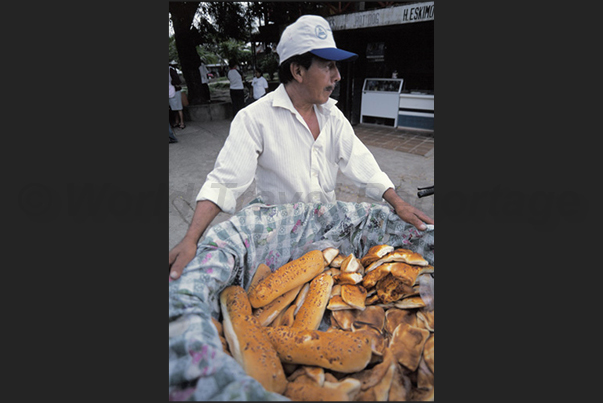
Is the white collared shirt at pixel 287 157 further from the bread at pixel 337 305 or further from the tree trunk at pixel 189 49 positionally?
the tree trunk at pixel 189 49

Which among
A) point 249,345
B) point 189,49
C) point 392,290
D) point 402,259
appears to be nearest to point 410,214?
point 402,259

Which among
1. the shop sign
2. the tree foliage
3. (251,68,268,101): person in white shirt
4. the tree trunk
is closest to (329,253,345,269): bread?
the shop sign

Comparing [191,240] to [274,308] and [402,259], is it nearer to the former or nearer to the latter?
[274,308]

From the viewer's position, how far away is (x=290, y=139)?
172 cm

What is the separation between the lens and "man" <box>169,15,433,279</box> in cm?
149

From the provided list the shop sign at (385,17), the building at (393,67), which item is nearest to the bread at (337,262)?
the shop sign at (385,17)

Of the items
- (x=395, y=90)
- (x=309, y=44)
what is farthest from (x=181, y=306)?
(x=395, y=90)

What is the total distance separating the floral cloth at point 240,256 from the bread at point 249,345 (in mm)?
72

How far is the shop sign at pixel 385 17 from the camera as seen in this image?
571cm

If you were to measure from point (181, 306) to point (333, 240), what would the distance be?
3.06 feet

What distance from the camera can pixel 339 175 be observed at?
5113mm

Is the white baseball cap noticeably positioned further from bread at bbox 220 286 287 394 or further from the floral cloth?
bread at bbox 220 286 287 394

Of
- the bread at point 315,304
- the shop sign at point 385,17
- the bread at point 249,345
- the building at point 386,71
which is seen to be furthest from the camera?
the building at point 386,71

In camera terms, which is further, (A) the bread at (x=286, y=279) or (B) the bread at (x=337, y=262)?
(B) the bread at (x=337, y=262)
